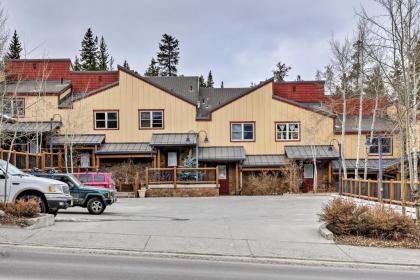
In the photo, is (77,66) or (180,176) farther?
(77,66)

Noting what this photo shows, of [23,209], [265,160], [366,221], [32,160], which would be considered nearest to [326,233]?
[366,221]

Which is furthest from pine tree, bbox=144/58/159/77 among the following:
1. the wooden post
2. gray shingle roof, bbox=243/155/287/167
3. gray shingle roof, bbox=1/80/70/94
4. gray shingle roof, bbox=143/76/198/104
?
the wooden post

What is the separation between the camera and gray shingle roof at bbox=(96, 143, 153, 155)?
39.8m

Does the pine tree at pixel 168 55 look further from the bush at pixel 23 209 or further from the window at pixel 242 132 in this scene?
the bush at pixel 23 209

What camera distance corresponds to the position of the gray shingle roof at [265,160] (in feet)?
132

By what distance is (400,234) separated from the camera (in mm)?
13797

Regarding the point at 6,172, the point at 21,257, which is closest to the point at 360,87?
the point at 6,172

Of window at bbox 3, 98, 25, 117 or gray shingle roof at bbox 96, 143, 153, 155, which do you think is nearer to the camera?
window at bbox 3, 98, 25, 117

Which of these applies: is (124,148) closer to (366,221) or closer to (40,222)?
(40,222)

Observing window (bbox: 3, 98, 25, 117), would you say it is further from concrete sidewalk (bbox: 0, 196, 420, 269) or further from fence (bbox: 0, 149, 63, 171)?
concrete sidewalk (bbox: 0, 196, 420, 269)

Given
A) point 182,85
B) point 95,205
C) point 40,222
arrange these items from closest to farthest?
point 40,222
point 95,205
point 182,85

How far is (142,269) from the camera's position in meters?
9.69

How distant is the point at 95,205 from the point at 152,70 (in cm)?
6778

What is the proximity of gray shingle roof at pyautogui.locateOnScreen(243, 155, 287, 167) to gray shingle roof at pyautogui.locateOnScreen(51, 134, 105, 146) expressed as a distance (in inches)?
452
